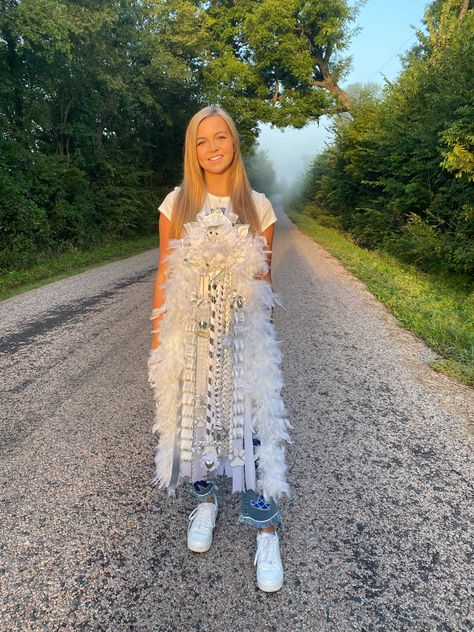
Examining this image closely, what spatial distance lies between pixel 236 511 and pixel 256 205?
1559 mm

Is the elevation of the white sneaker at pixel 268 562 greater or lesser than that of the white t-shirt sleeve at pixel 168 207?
lesser

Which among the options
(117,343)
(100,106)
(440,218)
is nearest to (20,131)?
(100,106)

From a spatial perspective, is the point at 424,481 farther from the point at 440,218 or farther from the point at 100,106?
the point at 100,106

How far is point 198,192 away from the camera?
177cm

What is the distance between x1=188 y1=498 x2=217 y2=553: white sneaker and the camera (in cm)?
180

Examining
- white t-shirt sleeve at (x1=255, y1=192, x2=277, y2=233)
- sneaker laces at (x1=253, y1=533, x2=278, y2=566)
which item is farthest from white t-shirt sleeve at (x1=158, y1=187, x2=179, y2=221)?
sneaker laces at (x1=253, y1=533, x2=278, y2=566)

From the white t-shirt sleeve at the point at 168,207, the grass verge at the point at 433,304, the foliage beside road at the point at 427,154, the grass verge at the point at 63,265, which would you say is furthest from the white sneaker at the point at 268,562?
the foliage beside road at the point at 427,154

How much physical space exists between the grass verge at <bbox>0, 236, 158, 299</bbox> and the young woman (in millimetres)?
6407

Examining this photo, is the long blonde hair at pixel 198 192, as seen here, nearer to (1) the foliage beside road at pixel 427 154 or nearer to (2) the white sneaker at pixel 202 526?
(2) the white sneaker at pixel 202 526

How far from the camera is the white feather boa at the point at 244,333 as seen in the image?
158 centimetres

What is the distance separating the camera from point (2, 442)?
266 centimetres

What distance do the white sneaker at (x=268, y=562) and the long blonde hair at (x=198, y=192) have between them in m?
1.37

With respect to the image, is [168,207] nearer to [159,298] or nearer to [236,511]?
[159,298]

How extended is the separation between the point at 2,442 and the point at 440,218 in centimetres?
928
